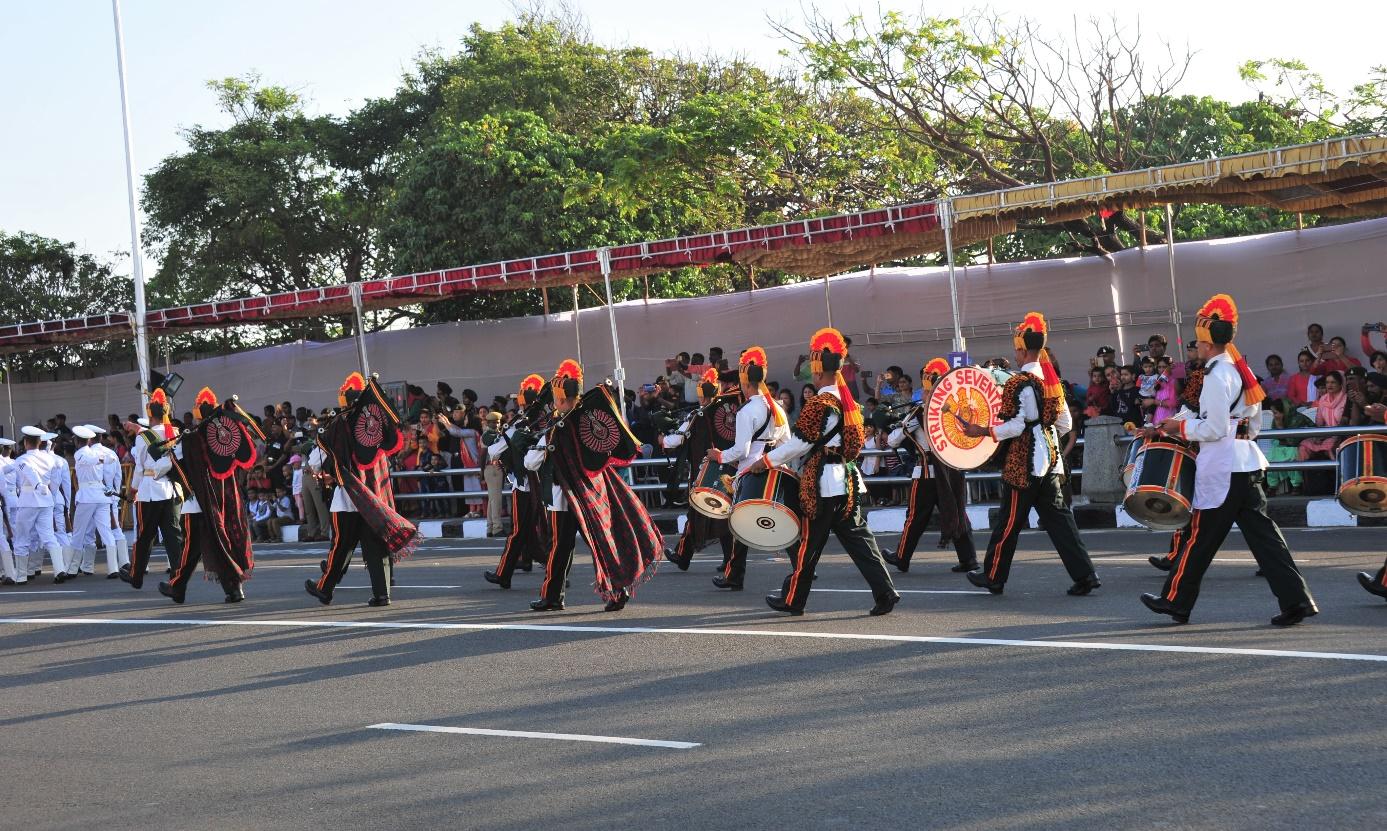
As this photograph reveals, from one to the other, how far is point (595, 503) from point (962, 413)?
2.90 metres

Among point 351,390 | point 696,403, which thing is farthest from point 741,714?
point 696,403

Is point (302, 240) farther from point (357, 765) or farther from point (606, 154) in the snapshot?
point (357, 765)

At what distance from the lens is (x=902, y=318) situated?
2128 centimetres

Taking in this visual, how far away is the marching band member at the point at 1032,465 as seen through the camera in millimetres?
10836

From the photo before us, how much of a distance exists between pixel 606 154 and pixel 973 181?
251 inches

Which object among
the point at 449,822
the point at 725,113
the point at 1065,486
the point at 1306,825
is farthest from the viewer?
the point at 725,113

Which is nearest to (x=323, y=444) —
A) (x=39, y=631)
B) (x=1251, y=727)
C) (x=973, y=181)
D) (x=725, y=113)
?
(x=39, y=631)

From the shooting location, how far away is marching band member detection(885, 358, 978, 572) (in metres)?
13.0

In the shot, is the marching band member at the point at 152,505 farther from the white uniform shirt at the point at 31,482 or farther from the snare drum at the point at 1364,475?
the snare drum at the point at 1364,475

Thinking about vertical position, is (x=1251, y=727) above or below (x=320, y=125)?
below

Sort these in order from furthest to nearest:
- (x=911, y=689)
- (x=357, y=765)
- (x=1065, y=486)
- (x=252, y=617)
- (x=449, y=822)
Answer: (x=252, y=617), (x=1065, y=486), (x=911, y=689), (x=357, y=765), (x=449, y=822)

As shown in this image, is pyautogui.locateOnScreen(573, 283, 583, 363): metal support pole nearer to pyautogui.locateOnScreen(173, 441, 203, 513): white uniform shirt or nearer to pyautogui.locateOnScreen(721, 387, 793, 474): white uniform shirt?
pyautogui.locateOnScreen(173, 441, 203, 513): white uniform shirt

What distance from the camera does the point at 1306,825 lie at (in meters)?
5.21

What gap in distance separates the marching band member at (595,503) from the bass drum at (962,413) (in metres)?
2.34
